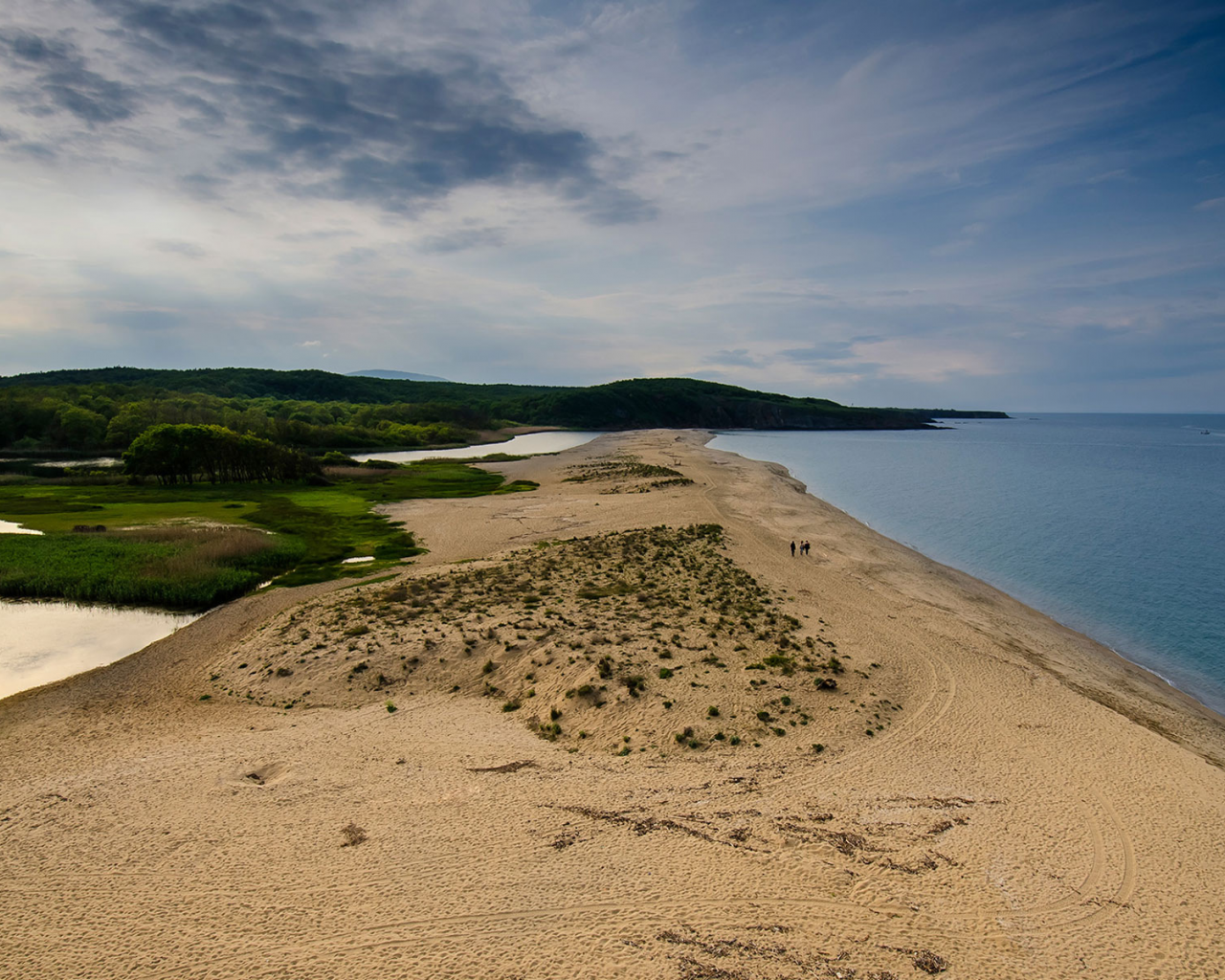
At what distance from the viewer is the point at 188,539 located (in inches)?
1455

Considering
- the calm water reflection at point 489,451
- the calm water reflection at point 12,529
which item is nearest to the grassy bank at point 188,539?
the calm water reflection at point 12,529

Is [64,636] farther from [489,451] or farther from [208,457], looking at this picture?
[489,451]

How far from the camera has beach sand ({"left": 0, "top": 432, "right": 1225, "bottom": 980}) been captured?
10133mm

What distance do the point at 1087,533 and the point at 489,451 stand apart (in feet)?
335

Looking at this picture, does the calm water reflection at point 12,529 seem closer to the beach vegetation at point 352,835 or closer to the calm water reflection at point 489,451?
the beach vegetation at point 352,835

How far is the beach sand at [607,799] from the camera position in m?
10.1

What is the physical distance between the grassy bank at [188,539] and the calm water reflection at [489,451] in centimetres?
4497

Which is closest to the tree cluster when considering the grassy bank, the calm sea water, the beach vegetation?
the grassy bank

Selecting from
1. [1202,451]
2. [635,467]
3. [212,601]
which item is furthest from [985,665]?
[1202,451]

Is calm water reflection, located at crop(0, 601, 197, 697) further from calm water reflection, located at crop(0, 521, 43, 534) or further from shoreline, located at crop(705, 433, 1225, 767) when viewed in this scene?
shoreline, located at crop(705, 433, 1225, 767)

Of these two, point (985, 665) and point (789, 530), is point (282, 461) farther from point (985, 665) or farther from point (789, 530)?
point (985, 665)

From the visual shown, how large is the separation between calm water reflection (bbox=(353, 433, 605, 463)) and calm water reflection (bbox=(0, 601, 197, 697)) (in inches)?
3008

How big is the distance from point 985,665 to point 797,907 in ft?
51.6

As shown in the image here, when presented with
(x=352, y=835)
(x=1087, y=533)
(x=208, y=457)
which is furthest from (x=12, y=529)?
(x=1087, y=533)
